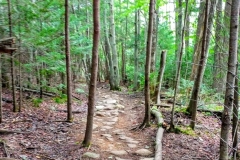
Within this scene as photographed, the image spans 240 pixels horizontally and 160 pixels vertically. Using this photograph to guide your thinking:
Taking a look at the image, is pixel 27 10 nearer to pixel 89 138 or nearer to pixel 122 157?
pixel 89 138

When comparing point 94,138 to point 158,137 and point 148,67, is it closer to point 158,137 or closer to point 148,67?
point 158,137

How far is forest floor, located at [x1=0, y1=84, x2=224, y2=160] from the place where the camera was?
212 inches

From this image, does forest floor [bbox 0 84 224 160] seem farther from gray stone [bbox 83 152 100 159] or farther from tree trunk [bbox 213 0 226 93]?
tree trunk [bbox 213 0 226 93]

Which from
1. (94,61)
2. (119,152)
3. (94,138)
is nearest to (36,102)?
(94,138)

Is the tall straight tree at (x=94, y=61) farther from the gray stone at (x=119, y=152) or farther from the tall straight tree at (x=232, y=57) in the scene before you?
the tall straight tree at (x=232, y=57)

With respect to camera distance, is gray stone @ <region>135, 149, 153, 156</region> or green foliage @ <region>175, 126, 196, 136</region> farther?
green foliage @ <region>175, 126, 196, 136</region>

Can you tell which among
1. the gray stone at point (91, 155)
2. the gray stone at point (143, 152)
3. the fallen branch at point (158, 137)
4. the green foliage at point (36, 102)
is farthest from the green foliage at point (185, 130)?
the green foliage at point (36, 102)

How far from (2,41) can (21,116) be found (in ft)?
12.5

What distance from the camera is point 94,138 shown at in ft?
21.7

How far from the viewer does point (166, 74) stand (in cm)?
1653

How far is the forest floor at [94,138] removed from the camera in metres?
5.39

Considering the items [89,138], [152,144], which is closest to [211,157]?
[152,144]

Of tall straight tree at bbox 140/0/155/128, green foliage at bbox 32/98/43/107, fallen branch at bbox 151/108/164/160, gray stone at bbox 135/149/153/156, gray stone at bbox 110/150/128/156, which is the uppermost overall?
tall straight tree at bbox 140/0/155/128

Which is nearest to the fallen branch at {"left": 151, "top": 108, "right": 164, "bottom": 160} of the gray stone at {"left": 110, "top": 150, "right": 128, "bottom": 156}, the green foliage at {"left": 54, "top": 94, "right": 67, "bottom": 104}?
the gray stone at {"left": 110, "top": 150, "right": 128, "bottom": 156}
